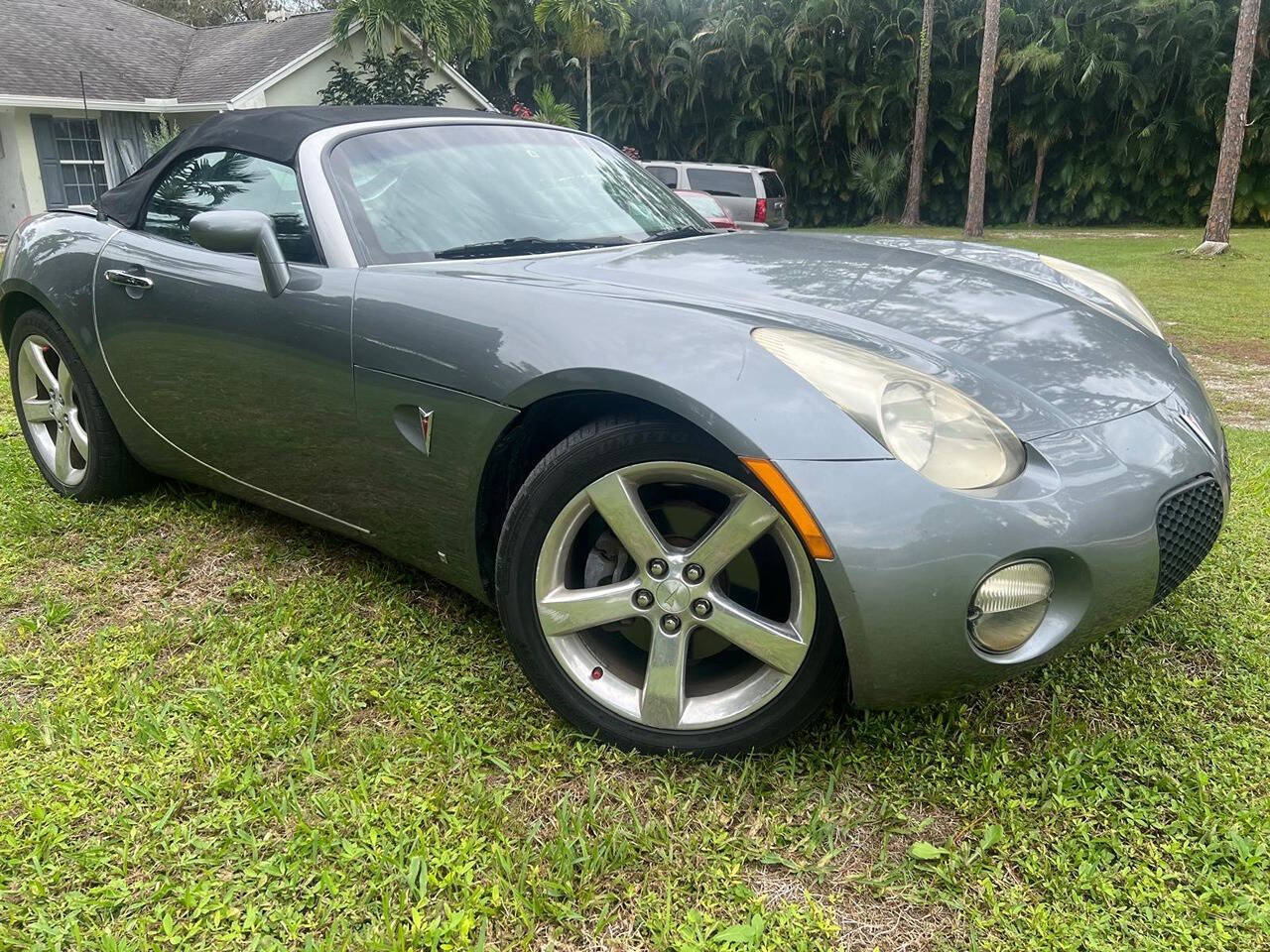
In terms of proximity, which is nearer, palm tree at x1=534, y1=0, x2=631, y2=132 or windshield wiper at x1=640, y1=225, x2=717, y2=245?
windshield wiper at x1=640, y1=225, x2=717, y2=245

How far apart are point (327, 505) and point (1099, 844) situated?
6.51 ft

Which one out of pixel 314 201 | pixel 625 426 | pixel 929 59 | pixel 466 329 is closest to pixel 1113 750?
pixel 625 426

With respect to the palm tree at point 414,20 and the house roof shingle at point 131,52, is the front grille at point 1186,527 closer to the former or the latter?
the house roof shingle at point 131,52

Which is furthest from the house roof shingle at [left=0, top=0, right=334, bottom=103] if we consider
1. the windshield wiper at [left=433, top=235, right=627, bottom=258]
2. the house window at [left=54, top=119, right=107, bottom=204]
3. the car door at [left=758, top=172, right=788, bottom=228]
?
the windshield wiper at [left=433, top=235, right=627, bottom=258]

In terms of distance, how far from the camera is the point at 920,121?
965 inches

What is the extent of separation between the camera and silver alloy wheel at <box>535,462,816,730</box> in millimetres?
1825

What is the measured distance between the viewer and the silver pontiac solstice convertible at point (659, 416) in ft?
5.62

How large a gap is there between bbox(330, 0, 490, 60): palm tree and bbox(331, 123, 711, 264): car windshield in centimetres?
1822

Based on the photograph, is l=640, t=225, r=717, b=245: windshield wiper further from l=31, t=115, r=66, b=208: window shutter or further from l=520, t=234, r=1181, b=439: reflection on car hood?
l=31, t=115, r=66, b=208: window shutter

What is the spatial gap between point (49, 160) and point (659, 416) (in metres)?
20.1

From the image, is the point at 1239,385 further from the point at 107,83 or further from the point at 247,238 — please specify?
the point at 107,83

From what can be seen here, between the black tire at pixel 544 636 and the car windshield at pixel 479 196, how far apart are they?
0.82 m

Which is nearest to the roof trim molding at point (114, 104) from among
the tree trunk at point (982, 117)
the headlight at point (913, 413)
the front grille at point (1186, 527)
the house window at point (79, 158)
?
the house window at point (79, 158)

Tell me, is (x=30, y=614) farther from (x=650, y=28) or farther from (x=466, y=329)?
(x=650, y=28)
